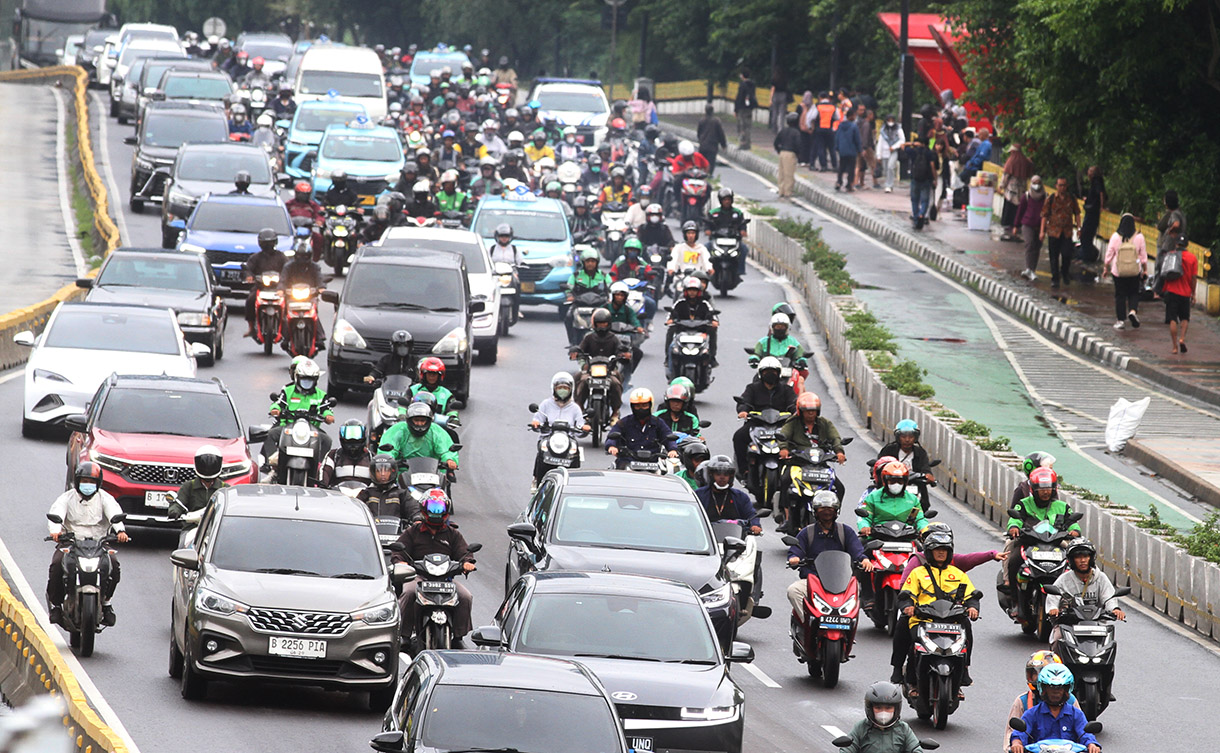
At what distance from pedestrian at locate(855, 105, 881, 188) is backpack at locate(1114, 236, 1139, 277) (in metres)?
16.9

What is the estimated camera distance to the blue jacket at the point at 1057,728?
39.5ft

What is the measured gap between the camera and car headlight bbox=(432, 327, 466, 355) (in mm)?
26797

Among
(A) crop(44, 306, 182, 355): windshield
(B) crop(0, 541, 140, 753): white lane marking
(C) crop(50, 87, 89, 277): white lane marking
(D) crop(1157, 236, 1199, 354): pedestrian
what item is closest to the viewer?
(B) crop(0, 541, 140, 753): white lane marking

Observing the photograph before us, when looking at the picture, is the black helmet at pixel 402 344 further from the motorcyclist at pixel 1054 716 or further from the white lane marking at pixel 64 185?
the white lane marking at pixel 64 185

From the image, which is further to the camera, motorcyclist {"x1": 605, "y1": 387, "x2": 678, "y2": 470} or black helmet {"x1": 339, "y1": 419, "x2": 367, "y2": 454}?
motorcyclist {"x1": 605, "y1": 387, "x2": 678, "y2": 470}

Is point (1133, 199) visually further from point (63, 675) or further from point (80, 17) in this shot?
point (80, 17)

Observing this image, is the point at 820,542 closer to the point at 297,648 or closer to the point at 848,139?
the point at 297,648

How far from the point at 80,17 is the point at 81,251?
128ft

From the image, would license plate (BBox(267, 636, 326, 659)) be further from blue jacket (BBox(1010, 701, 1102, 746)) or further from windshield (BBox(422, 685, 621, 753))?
blue jacket (BBox(1010, 701, 1102, 746))

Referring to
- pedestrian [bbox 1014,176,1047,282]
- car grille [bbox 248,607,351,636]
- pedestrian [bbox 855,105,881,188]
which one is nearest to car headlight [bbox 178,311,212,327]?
car grille [bbox 248,607,351,636]

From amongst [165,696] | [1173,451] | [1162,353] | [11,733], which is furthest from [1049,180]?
[11,733]

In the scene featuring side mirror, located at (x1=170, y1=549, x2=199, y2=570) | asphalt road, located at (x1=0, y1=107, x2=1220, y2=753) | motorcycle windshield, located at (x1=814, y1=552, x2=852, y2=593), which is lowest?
asphalt road, located at (x1=0, y1=107, x2=1220, y2=753)

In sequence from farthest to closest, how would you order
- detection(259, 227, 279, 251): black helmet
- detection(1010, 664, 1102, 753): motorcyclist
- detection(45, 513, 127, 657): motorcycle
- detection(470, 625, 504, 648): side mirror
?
detection(259, 227, 279, 251): black helmet, detection(45, 513, 127, 657): motorcycle, detection(470, 625, 504, 648): side mirror, detection(1010, 664, 1102, 753): motorcyclist

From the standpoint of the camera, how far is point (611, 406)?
83.7ft
